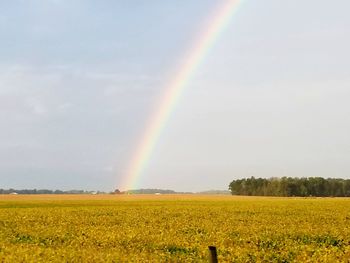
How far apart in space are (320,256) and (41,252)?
10.8m

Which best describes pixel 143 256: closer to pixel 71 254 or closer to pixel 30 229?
pixel 71 254

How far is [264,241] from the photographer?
26.0 metres

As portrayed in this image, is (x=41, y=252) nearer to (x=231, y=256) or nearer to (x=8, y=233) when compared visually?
(x=231, y=256)

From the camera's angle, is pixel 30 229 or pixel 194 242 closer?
pixel 194 242

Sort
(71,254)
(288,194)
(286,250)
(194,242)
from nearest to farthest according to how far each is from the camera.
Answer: (71,254), (286,250), (194,242), (288,194)

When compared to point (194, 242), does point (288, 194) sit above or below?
above

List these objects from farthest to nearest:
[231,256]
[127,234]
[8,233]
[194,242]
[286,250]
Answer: [8,233] → [127,234] → [194,242] → [286,250] → [231,256]

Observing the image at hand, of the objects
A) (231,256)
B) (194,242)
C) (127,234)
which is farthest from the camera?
(127,234)

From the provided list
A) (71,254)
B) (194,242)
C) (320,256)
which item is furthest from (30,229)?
(320,256)

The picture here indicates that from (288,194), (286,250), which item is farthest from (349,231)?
(288,194)

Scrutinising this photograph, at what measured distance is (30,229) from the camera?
3148 centimetres

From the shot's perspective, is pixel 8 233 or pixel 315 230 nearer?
pixel 8 233

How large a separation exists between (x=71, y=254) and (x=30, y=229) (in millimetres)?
14099

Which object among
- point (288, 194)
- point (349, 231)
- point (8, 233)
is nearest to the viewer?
point (8, 233)
